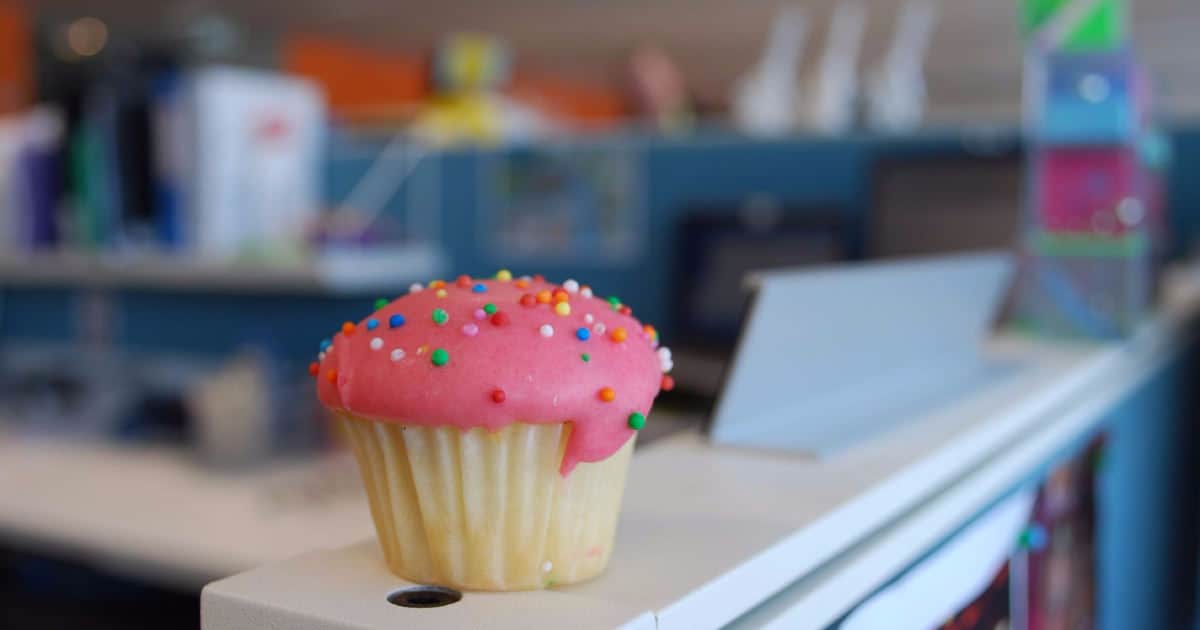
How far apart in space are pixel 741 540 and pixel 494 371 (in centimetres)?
20

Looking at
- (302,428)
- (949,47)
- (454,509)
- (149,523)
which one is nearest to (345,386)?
(454,509)

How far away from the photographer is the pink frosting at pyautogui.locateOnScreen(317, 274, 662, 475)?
53cm

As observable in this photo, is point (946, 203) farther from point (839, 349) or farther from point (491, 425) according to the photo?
point (491, 425)

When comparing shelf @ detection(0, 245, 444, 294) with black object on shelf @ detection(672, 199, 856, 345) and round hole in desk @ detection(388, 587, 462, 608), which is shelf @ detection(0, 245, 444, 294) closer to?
black object on shelf @ detection(672, 199, 856, 345)

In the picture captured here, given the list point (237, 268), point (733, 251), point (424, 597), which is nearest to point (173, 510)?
point (237, 268)

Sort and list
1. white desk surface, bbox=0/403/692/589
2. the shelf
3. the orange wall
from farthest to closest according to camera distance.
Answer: the orange wall → the shelf → white desk surface, bbox=0/403/692/589

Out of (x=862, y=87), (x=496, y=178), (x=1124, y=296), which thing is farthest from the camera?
(x=496, y=178)

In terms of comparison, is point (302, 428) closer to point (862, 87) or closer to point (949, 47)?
point (862, 87)

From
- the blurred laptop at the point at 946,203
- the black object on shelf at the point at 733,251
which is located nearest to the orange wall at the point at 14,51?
the black object on shelf at the point at 733,251

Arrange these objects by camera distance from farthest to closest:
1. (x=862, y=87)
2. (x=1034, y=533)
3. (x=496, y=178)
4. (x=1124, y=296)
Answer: (x=496, y=178) → (x=862, y=87) → (x=1124, y=296) → (x=1034, y=533)

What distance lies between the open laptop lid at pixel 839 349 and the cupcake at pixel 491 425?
0.86ft

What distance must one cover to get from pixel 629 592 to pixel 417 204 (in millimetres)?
2142

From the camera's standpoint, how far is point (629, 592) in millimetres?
→ 559

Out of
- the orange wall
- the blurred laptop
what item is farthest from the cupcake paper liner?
the orange wall
